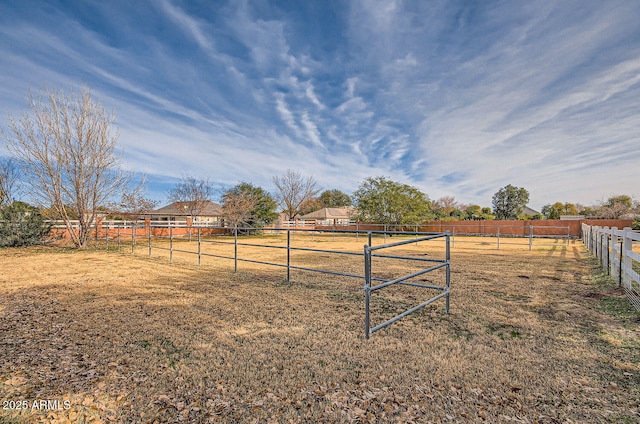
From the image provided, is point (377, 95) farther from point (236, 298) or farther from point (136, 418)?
point (136, 418)

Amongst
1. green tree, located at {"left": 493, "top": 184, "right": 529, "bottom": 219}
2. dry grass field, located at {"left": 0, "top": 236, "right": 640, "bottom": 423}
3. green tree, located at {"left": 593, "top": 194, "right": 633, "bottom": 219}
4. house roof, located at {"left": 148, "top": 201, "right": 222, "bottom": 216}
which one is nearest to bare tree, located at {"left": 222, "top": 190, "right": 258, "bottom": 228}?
house roof, located at {"left": 148, "top": 201, "right": 222, "bottom": 216}

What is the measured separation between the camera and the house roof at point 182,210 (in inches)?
1203

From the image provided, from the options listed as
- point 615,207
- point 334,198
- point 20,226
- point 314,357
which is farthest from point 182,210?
point 615,207

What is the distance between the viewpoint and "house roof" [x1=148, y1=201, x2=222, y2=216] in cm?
3056

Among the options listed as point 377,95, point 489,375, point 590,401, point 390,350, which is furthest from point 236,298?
point 377,95

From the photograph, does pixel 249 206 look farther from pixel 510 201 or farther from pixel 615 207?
pixel 615 207

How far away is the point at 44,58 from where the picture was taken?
1041cm

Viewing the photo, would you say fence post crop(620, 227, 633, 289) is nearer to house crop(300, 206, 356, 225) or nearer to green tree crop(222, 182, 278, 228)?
green tree crop(222, 182, 278, 228)

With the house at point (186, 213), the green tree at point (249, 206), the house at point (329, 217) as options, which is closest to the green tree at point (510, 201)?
the house at point (329, 217)

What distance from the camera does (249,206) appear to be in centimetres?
2744

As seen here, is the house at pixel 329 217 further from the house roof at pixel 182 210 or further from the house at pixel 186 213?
the house at pixel 186 213

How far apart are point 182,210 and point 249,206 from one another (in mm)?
8790

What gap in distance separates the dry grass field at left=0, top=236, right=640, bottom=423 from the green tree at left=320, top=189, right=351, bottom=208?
5344cm

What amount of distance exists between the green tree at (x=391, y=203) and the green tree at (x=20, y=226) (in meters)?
23.9
